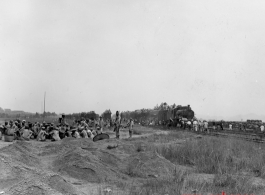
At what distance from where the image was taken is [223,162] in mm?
10133

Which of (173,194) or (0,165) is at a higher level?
(0,165)

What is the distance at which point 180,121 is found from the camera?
3931 centimetres

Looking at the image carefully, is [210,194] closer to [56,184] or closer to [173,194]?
[173,194]

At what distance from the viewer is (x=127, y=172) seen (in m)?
8.93

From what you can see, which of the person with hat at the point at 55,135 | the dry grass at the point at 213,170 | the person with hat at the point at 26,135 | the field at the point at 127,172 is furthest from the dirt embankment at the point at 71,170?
the person with hat at the point at 26,135

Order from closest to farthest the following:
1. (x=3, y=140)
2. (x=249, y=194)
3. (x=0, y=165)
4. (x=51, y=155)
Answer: (x=0, y=165) < (x=249, y=194) < (x=51, y=155) < (x=3, y=140)

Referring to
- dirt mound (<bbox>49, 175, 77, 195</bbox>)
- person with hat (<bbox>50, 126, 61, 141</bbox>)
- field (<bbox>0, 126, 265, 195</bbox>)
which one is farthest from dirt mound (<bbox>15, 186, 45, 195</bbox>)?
person with hat (<bbox>50, 126, 61, 141</bbox>)

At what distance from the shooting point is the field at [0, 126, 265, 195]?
5477 millimetres

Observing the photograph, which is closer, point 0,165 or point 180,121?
point 0,165

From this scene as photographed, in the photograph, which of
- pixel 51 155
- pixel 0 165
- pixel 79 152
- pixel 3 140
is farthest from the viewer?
pixel 3 140

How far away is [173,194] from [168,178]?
4.61 ft

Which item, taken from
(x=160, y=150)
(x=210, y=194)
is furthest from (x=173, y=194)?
(x=160, y=150)

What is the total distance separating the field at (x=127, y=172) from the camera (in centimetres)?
548

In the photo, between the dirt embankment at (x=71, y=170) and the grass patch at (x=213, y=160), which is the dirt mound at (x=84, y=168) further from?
the grass patch at (x=213, y=160)
